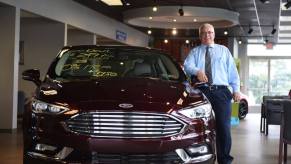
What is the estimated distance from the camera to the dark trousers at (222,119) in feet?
16.2

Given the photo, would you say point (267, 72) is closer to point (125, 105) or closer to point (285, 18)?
point (285, 18)

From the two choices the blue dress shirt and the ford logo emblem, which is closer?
the ford logo emblem

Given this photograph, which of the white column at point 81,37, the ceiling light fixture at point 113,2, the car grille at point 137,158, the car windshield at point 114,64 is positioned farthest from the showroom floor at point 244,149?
the white column at point 81,37

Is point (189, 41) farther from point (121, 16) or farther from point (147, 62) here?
point (147, 62)

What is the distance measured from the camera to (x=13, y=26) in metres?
9.99

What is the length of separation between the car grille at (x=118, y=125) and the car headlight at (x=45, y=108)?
A: 111 mm

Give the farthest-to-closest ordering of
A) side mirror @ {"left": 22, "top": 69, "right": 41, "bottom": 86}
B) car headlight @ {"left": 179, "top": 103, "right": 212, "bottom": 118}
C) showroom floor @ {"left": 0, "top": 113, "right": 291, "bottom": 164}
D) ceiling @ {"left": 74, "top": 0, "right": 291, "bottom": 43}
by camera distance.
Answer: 1. ceiling @ {"left": 74, "top": 0, "right": 291, "bottom": 43}
2. showroom floor @ {"left": 0, "top": 113, "right": 291, "bottom": 164}
3. side mirror @ {"left": 22, "top": 69, "right": 41, "bottom": 86}
4. car headlight @ {"left": 179, "top": 103, "right": 212, "bottom": 118}

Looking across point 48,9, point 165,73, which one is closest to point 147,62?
point 165,73

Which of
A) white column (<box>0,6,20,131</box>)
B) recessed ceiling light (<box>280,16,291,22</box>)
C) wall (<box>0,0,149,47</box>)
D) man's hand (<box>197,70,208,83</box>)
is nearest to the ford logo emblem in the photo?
man's hand (<box>197,70,208,83</box>)

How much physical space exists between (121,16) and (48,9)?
16.2 feet

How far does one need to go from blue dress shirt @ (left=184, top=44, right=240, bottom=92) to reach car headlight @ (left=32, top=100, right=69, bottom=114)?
1835 millimetres

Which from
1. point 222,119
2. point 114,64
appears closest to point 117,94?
point 114,64

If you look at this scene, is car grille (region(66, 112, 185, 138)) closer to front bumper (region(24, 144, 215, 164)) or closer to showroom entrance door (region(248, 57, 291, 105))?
front bumper (region(24, 144, 215, 164))

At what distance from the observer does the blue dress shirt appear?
5004 mm
